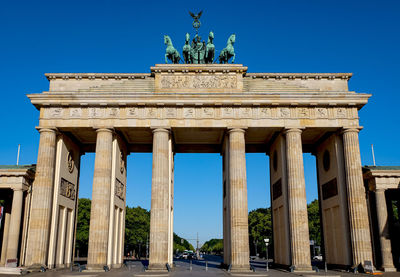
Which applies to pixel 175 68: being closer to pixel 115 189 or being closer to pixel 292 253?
pixel 115 189

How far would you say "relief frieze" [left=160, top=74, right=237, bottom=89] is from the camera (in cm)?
3428

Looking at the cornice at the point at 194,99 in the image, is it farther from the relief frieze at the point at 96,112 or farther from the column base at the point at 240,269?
the column base at the point at 240,269

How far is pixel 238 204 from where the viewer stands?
31.0m

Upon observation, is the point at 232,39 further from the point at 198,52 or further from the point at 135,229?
the point at 135,229

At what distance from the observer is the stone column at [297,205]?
1177 inches

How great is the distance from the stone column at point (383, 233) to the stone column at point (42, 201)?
28773 millimetres

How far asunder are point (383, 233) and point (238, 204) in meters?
13.6

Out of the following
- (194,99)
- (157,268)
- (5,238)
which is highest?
(194,99)

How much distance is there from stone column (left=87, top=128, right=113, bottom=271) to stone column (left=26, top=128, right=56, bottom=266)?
12.2 feet

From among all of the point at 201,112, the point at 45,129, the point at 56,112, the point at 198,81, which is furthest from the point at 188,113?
the point at 45,129

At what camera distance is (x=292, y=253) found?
3022 centimetres

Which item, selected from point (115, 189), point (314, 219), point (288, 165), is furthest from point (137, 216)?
point (288, 165)

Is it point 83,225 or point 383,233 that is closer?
point 383,233

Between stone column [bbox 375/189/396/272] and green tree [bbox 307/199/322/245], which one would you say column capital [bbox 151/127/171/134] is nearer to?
stone column [bbox 375/189/396/272]
